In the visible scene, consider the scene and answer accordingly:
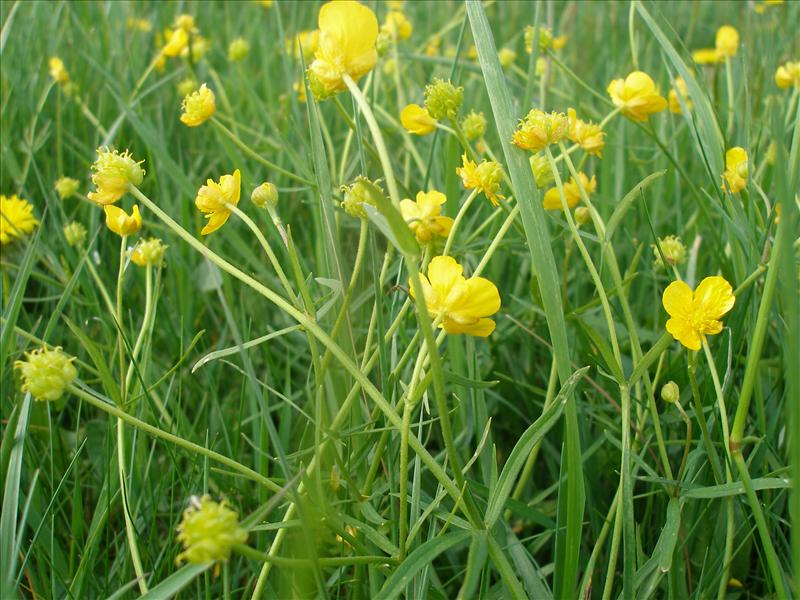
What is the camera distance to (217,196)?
0.71 metres

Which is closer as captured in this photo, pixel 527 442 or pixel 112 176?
pixel 527 442

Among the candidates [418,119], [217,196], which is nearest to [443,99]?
[418,119]

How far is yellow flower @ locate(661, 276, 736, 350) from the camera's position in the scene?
66cm

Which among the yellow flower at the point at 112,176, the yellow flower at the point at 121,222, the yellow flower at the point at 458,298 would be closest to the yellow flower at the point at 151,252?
the yellow flower at the point at 121,222

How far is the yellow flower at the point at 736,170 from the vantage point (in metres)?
0.88

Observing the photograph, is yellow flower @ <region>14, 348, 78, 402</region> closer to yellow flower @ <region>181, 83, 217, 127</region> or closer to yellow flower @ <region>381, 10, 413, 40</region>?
yellow flower @ <region>181, 83, 217, 127</region>

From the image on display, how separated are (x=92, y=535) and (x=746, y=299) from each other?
0.68 m

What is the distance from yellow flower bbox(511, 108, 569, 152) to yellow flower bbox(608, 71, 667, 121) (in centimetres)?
24

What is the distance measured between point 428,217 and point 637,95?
0.39m

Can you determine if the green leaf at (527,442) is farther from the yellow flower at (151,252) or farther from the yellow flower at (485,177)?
the yellow flower at (151,252)

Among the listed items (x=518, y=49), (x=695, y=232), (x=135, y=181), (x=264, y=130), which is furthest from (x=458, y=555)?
(x=518, y=49)

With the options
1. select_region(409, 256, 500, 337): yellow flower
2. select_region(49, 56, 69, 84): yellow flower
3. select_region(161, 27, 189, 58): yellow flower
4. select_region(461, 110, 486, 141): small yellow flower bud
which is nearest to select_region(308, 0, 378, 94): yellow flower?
select_region(409, 256, 500, 337): yellow flower

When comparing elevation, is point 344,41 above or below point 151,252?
above

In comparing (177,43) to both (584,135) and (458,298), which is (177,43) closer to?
(584,135)
